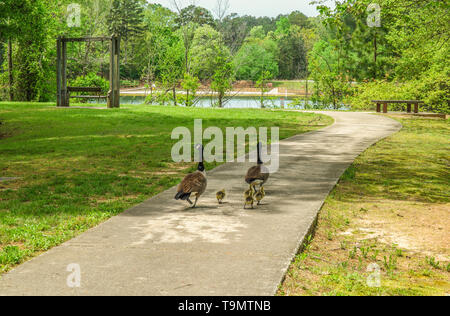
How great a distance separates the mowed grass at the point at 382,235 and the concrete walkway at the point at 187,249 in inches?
10.0

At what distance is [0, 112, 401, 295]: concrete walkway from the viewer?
155 inches

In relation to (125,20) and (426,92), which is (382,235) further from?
(125,20)

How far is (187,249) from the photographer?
4.81 meters

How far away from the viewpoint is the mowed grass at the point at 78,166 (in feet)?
19.1

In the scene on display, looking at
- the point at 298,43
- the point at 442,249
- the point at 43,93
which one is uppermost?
the point at 298,43

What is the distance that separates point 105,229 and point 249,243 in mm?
1690

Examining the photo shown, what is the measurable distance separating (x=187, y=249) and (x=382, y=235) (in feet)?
8.61

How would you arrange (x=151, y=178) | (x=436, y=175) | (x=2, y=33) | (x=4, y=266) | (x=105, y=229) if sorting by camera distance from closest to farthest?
(x=4, y=266) → (x=105, y=229) → (x=151, y=178) → (x=436, y=175) → (x=2, y=33)

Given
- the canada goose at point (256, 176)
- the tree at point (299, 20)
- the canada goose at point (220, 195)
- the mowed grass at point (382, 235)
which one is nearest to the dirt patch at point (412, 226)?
the mowed grass at point (382, 235)

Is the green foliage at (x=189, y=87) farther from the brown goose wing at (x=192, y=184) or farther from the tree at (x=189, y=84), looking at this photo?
the brown goose wing at (x=192, y=184)
